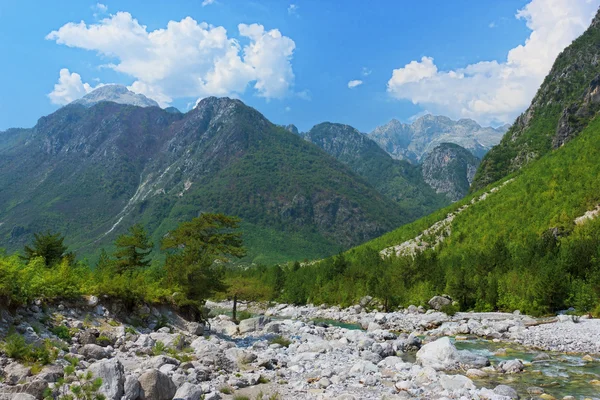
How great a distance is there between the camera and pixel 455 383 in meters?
16.5

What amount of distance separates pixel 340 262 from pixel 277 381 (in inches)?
2811

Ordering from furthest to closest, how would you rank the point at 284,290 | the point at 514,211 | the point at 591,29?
1. the point at 591,29
2. the point at 284,290
3. the point at 514,211

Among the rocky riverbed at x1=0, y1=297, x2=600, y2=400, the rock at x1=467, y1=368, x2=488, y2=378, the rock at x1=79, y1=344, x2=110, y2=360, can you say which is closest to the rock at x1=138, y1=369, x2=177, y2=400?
the rocky riverbed at x1=0, y1=297, x2=600, y2=400

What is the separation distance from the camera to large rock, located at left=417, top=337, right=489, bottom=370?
21.0 m

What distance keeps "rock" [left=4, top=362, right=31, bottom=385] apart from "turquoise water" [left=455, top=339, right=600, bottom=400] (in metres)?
17.7

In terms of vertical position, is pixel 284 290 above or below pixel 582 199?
below

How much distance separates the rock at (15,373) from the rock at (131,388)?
3.05m

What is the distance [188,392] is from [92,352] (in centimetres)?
578

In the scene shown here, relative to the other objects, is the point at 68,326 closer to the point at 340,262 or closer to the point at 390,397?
the point at 390,397

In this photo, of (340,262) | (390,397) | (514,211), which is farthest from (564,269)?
(340,262)

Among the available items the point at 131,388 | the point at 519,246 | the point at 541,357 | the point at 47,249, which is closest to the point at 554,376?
the point at 541,357

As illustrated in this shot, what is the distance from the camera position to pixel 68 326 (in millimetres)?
18359

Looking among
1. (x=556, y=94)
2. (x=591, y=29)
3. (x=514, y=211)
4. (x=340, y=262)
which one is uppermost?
(x=591, y=29)

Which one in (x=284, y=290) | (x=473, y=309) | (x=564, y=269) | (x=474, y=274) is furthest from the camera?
(x=284, y=290)
